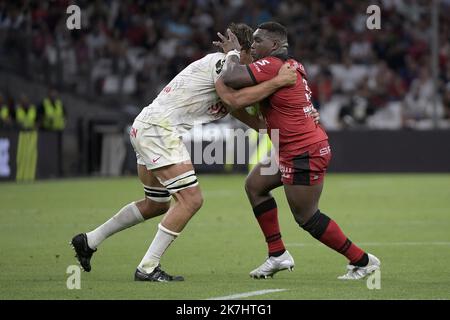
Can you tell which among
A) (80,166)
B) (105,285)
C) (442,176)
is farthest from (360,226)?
(80,166)

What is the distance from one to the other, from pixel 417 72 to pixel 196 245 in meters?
20.8

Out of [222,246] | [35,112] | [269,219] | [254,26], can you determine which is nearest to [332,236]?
[269,219]

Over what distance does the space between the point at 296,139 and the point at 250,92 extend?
618mm

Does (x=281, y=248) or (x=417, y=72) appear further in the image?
(x=417, y=72)

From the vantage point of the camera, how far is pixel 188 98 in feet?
31.5

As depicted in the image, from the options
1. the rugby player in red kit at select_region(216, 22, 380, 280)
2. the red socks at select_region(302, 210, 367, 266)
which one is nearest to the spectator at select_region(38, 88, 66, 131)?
the rugby player in red kit at select_region(216, 22, 380, 280)

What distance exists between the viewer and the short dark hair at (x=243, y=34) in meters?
9.56

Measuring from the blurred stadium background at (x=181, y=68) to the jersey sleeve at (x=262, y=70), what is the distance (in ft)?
35.9

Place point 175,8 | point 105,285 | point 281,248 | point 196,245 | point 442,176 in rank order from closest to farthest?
point 105,285 < point 281,248 < point 196,245 < point 442,176 < point 175,8

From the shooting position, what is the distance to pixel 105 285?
29.8 ft

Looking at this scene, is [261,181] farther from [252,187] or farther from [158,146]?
[158,146]

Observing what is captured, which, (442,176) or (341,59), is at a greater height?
(341,59)
